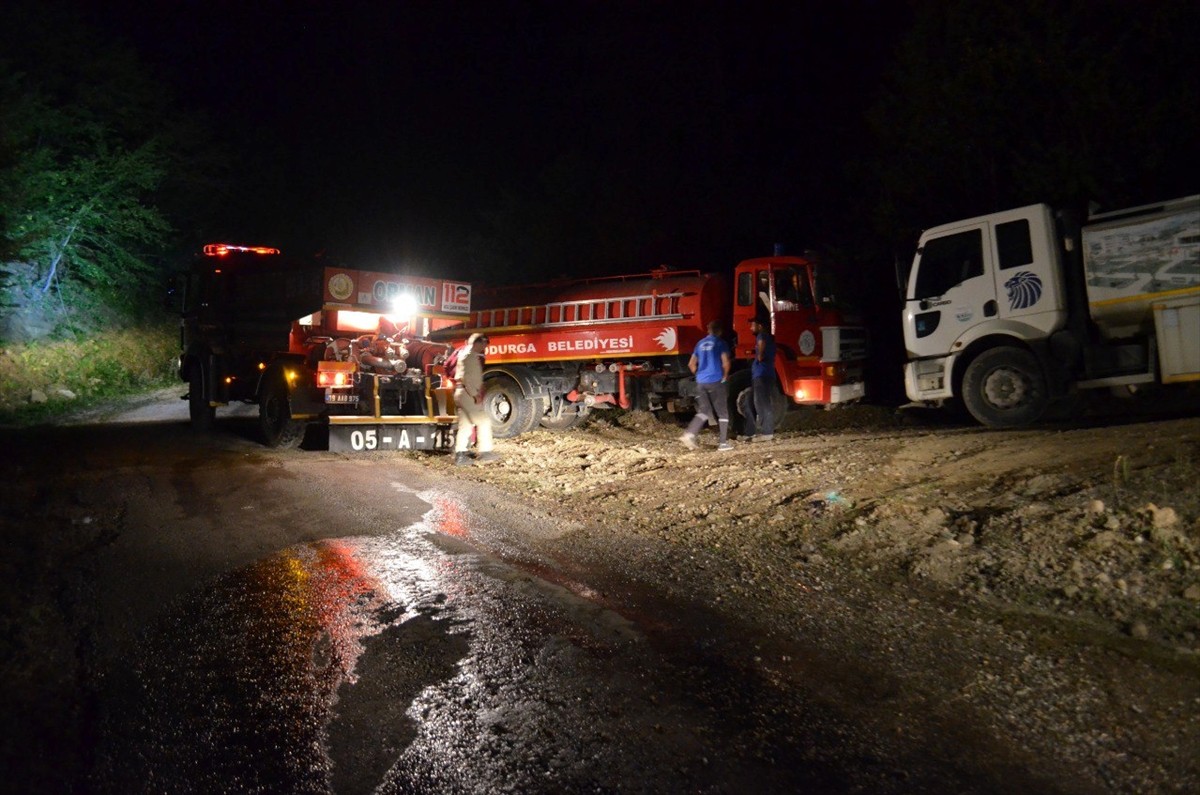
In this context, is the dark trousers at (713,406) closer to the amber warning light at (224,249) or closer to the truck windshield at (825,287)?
the truck windshield at (825,287)

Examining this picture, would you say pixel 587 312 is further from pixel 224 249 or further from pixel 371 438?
pixel 224 249

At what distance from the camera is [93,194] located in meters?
27.8

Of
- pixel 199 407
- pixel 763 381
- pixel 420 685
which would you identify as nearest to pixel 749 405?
pixel 763 381

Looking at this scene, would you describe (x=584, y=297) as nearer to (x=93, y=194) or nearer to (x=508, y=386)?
(x=508, y=386)

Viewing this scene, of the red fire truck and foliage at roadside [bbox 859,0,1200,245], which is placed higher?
foliage at roadside [bbox 859,0,1200,245]

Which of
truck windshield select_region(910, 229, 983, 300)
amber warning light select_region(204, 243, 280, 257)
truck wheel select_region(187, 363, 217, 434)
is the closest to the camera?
truck windshield select_region(910, 229, 983, 300)

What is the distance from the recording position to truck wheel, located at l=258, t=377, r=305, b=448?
12.8m

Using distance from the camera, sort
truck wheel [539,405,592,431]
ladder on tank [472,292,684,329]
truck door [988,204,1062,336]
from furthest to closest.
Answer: truck wheel [539,405,592,431] < ladder on tank [472,292,684,329] < truck door [988,204,1062,336]

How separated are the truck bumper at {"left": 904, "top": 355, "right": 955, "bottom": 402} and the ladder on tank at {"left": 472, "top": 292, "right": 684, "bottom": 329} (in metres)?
3.66

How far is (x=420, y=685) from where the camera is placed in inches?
163

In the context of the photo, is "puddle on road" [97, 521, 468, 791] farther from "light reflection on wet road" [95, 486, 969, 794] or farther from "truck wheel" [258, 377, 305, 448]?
"truck wheel" [258, 377, 305, 448]

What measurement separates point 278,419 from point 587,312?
519 centimetres

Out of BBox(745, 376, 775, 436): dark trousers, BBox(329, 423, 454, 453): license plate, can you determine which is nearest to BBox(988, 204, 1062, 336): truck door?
BBox(745, 376, 775, 436): dark trousers

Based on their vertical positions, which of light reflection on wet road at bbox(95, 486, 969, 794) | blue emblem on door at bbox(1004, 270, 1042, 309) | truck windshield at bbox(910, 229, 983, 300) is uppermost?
truck windshield at bbox(910, 229, 983, 300)
